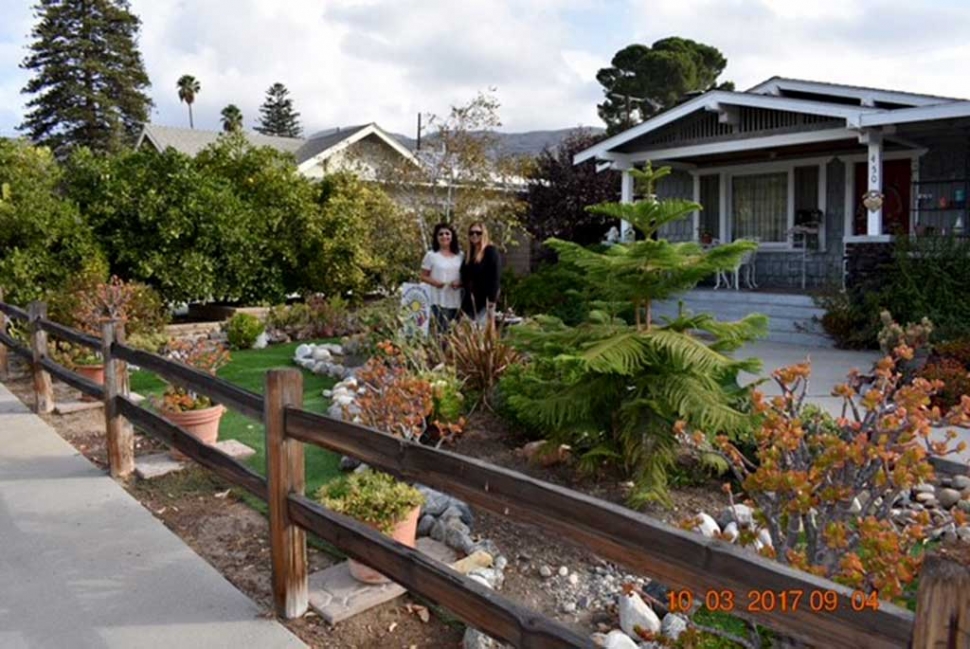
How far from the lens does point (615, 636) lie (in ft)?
9.76

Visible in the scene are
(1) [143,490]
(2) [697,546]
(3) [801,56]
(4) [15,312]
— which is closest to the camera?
(2) [697,546]

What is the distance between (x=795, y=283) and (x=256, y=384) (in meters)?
9.64

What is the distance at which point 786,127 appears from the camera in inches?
478

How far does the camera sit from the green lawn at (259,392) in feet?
17.9

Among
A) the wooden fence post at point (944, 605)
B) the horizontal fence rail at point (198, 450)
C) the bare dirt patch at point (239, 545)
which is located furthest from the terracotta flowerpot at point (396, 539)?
the wooden fence post at point (944, 605)

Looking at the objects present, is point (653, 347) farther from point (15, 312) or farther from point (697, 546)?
point (15, 312)

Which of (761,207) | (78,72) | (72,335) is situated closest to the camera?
(72,335)

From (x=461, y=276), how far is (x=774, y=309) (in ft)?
19.7

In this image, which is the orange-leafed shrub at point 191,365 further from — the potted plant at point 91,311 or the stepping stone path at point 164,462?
the potted plant at point 91,311

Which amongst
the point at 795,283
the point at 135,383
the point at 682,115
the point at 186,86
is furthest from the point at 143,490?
the point at 186,86

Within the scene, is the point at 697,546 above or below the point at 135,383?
above

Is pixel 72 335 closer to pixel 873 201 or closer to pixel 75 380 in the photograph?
pixel 75 380

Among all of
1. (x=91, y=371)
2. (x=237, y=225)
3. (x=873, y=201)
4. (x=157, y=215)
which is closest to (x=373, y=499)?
(x=91, y=371)

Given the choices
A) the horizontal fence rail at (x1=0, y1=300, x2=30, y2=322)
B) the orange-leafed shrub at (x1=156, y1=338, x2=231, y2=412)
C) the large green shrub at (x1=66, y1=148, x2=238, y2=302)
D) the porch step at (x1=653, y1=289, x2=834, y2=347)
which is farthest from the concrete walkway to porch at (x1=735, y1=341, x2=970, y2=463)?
the large green shrub at (x1=66, y1=148, x2=238, y2=302)
